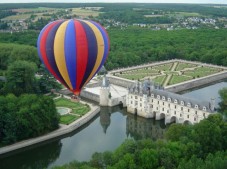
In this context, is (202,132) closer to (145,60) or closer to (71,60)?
(71,60)

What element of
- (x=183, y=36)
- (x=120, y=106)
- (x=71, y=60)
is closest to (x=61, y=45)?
(x=71, y=60)

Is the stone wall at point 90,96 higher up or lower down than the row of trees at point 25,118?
lower down

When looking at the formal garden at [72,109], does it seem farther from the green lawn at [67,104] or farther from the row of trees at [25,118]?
the row of trees at [25,118]

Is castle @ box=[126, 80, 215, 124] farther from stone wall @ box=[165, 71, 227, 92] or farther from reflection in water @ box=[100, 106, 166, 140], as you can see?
stone wall @ box=[165, 71, 227, 92]

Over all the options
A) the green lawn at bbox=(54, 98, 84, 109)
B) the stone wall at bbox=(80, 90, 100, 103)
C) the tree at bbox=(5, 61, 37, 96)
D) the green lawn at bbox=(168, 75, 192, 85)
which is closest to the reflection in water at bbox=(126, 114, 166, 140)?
the green lawn at bbox=(54, 98, 84, 109)

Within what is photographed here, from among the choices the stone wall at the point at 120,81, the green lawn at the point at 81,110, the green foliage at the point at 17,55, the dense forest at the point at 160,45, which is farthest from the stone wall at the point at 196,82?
the green foliage at the point at 17,55

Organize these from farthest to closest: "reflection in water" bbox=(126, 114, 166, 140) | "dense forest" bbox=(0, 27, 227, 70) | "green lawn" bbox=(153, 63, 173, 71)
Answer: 1. "dense forest" bbox=(0, 27, 227, 70)
2. "green lawn" bbox=(153, 63, 173, 71)
3. "reflection in water" bbox=(126, 114, 166, 140)
